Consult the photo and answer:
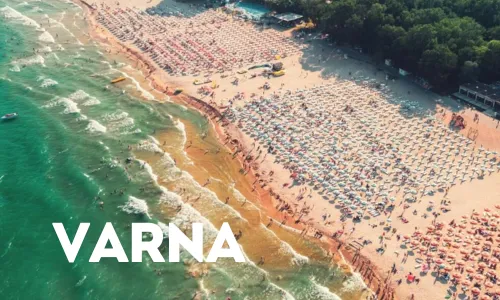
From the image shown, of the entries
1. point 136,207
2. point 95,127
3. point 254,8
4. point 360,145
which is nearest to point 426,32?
point 360,145

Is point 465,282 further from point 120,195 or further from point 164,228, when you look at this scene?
point 120,195

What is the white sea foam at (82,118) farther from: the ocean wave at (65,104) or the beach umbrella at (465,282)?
the beach umbrella at (465,282)

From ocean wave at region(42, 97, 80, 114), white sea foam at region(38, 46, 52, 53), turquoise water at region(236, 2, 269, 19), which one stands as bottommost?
white sea foam at region(38, 46, 52, 53)

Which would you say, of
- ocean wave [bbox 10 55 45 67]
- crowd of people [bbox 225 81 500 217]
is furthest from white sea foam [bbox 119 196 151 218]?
ocean wave [bbox 10 55 45 67]

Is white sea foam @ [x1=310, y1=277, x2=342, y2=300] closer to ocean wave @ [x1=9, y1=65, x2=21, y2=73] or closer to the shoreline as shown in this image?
the shoreline

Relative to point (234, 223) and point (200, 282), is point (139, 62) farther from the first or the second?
point (200, 282)

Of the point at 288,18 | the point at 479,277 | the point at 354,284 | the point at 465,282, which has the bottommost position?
the point at 354,284
